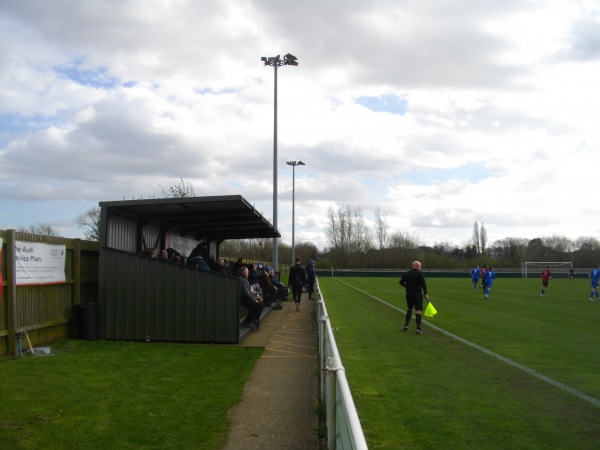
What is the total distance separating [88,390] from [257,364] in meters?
2.96

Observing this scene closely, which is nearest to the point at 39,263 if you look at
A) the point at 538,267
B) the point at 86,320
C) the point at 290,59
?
the point at 86,320

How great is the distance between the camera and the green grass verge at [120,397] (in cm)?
554

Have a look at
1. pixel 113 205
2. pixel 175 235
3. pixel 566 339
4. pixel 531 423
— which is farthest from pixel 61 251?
pixel 566 339

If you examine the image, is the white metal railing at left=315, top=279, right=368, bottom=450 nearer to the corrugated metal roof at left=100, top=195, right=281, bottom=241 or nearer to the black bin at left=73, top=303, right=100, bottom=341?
the black bin at left=73, top=303, right=100, bottom=341

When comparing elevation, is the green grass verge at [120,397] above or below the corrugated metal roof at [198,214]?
below

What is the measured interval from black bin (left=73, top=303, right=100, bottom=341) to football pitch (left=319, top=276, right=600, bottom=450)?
16.1 feet

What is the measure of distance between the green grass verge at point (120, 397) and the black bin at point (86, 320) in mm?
799

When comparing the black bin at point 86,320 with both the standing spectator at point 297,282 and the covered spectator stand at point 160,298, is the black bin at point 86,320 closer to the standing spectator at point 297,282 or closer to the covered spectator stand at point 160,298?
the covered spectator stand at point 160,298

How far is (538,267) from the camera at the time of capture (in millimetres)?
80125

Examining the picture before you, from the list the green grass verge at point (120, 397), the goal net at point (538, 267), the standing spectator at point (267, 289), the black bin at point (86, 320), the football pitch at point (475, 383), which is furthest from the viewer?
the goal net at point (538, 267)

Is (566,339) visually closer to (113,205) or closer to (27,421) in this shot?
(113,205)

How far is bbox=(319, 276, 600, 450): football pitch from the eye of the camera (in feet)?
18.9

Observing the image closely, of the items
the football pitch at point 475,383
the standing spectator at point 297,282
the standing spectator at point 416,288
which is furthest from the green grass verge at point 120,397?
the standing spectator at point 297,282

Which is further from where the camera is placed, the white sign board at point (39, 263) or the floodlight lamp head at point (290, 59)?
the floodlight lamp head at point (290, 59)
